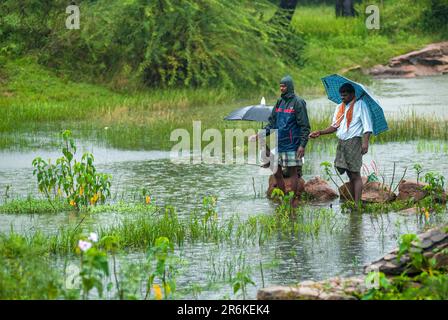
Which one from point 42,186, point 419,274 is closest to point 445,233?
point 419,274

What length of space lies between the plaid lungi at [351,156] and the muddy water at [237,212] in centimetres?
56

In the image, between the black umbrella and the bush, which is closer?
the black umbrella

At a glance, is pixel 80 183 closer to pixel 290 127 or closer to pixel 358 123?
pixel 290 127

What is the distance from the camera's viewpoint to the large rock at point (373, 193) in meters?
13.4

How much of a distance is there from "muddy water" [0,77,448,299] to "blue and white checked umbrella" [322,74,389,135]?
109 cm

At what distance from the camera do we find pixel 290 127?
43.9 feet

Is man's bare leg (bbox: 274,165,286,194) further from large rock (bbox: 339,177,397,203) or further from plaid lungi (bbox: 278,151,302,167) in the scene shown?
large rock (bbox: 339,177,397,203)

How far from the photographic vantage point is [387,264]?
8961mm

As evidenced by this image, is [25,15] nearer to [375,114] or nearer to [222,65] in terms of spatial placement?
[222,65]

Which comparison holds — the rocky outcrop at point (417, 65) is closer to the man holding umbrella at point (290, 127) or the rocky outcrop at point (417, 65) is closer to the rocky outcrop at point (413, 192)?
the rocky outcrop at point (413, 192)

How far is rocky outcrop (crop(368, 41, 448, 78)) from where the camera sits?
3416cm

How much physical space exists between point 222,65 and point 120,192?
12361mm

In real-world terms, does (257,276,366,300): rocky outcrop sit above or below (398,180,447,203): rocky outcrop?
below

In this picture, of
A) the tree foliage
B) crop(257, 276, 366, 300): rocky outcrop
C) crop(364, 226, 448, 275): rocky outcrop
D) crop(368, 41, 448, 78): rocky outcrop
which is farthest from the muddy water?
crop(368, 41, 448, 78): rocky outcrop
